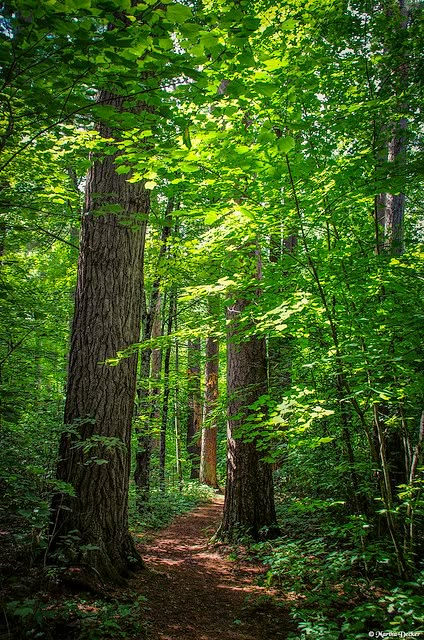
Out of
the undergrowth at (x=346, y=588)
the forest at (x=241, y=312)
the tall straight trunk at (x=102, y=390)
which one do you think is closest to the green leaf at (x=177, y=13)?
the forest at (x=241, y=312)

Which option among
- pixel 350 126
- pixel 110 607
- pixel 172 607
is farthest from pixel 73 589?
pixel 350 126

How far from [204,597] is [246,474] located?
82.8 inches

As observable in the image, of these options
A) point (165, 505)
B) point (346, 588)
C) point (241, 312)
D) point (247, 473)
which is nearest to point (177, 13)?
point (241, 312)

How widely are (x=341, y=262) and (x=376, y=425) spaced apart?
1.67m

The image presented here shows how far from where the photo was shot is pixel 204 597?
4227 millimetres

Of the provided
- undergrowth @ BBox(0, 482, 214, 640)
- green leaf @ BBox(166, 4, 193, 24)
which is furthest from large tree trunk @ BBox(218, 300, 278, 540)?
green leaf @ BBox(166, 4, 193, 24)

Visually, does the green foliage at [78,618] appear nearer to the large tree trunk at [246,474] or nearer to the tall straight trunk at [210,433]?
the large tree trunk at [246,474]

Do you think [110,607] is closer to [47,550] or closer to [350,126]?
[47,550]

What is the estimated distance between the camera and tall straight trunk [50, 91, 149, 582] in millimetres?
3807

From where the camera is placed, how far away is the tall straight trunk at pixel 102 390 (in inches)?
150

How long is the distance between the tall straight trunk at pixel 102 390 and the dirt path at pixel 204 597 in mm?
497

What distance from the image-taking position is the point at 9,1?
1670mm

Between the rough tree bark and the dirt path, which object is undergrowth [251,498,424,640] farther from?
the rough tree bark

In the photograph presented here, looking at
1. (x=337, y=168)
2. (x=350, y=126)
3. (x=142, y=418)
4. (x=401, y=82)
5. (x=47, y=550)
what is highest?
(x=401, y=82)
